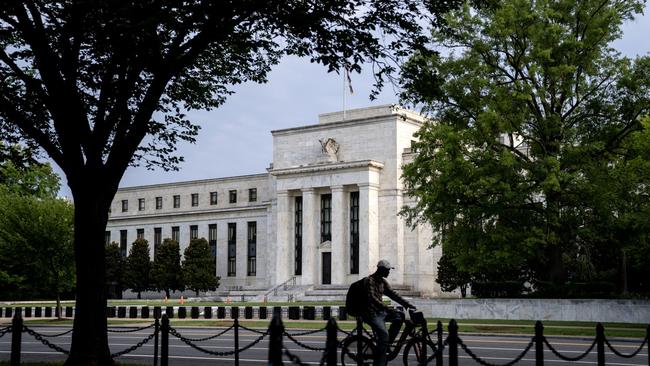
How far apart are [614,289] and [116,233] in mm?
69840

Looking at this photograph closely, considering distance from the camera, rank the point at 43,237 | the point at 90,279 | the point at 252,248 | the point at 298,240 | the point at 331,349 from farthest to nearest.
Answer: the point at 252,248 → the point at 298,240 → the point at 43,237 → the point at 90,279 → the point at 331,349

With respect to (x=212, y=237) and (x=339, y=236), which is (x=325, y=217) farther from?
(x=212, y=237)

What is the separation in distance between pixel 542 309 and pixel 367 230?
108 ft

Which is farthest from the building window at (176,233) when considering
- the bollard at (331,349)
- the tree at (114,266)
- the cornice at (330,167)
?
the bollard at (331,349)

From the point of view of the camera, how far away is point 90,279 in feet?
57.0

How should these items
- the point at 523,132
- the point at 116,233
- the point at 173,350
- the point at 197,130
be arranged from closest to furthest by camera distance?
1. the point at 173,350
2. the point at 197,130
3. the point at 523,132
4. the point at 116,233

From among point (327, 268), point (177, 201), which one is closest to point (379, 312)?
point (327, 268)

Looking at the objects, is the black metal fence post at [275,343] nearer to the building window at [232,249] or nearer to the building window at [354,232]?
the building window at [354,232]

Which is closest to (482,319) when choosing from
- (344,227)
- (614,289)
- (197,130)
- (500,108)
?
(614,289)

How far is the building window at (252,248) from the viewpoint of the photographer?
8400 centimetres

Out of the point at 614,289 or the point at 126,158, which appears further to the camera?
the point at 614,289

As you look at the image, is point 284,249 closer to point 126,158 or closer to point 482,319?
point 482,319

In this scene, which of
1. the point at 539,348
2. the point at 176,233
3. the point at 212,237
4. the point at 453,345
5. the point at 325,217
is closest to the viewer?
the point at 453,345

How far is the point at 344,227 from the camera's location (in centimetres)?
7194
